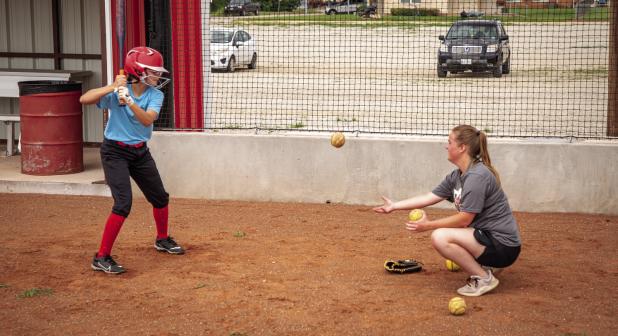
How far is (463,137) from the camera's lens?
6.01 metres

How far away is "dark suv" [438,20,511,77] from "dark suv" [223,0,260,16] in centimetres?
257

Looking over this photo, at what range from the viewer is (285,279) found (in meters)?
6.55

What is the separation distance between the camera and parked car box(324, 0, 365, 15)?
32.9ft

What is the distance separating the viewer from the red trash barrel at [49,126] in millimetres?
10281

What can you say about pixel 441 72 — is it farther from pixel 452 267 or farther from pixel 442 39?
pixel 452 267

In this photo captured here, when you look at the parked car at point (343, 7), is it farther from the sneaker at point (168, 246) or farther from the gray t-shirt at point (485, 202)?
the gray t-shirt at point (485, 202)

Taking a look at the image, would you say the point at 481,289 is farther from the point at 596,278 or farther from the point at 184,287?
the point at 184,287

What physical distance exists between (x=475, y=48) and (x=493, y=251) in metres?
6.24

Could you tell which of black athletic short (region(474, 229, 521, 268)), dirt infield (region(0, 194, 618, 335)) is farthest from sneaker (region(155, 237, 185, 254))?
black athletic short (region(474, 229, 521, 268))

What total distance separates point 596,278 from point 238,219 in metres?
3.78

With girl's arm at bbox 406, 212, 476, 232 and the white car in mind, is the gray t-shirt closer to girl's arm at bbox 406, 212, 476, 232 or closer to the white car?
girl's arm at bbox 406, 212, 476, 232

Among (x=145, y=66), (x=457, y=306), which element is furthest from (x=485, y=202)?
(x=145, y=66)

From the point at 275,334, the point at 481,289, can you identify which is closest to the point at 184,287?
the point at 275,334

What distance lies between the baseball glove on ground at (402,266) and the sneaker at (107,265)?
7.02ft
